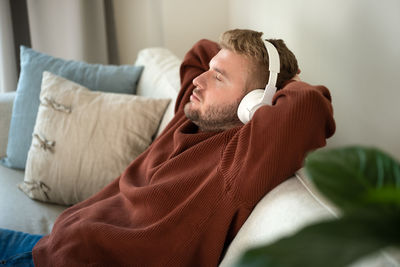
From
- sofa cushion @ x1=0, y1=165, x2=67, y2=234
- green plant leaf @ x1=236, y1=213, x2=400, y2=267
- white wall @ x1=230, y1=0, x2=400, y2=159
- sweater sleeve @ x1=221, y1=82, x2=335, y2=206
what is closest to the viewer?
green plant leaf @ x1=236, y1=213, x2=400, y2=267

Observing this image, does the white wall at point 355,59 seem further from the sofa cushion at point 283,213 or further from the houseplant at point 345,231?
the houseplant at point 345,231

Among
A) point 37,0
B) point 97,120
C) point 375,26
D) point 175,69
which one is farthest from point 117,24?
point 375,26

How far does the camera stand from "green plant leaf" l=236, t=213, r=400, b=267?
32 cm

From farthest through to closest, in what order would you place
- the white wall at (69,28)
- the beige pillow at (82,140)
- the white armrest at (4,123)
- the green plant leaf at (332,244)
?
the white wall at (69,28), the white armrest at (4,123), the beige pillow at (82,140), the green plant leaf at (332,244)

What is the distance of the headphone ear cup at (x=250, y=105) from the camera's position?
1.10 metres

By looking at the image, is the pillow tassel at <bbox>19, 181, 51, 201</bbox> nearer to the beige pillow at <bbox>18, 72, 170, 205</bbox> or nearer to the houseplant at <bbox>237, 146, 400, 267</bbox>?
the beige pillow at <bbox>18, 72, 170, 205</bbox>

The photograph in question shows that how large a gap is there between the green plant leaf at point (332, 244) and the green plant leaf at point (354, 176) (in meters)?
A: 0.02

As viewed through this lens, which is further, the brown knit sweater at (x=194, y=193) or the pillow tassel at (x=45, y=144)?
the pillow tassel at (x=45, y=144)

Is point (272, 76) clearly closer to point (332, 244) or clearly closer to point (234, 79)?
point (234, 79)

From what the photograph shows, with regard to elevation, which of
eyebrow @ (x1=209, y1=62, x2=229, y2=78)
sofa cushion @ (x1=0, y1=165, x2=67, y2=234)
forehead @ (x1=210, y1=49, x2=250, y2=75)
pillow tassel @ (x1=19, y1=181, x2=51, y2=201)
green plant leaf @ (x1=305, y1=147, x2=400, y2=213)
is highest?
green plant leaf @ (x1=305, y1=147, x2=400, y2=213)

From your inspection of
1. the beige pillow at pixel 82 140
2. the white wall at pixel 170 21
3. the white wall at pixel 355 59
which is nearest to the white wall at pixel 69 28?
the white wall at pixel 170 21

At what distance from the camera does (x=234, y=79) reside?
4.22 feet

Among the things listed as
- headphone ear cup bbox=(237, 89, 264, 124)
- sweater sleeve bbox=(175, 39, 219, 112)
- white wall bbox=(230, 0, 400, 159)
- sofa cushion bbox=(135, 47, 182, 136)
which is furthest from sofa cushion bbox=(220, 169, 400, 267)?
sofa cushion bbox=(135, 47, 182, 136)

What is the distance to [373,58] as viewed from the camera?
1.15 m
